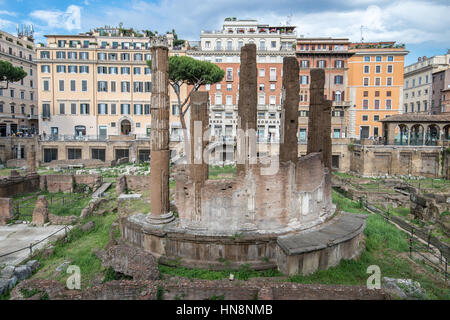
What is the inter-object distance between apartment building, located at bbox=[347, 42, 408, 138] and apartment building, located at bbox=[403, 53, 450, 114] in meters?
8.35

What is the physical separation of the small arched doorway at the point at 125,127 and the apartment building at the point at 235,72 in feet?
35.8

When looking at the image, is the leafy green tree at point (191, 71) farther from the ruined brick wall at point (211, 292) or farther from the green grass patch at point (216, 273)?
the ruined brick wall at point (211, 292)

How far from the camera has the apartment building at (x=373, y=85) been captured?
38781mm

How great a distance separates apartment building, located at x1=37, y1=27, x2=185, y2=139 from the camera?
120ft

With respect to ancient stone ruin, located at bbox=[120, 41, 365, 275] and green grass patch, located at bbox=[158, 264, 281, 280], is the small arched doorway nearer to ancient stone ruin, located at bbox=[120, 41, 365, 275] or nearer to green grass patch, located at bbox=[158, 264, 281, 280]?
ancient stone ruin, located at bbox=[120, 41, 365, 275]

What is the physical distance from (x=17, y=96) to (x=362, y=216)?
4589 cm

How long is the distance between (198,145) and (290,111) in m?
3.38

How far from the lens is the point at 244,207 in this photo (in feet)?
32.1

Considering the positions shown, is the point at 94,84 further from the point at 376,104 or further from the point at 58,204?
the point at 376,104

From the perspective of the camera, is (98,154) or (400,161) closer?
(400,161)

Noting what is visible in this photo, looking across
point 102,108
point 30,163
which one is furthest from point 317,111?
point 102,108

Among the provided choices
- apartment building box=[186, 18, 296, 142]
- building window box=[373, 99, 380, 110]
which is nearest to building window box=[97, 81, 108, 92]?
apartment building box=[186, 18, 296, 142]

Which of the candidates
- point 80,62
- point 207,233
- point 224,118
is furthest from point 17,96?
point 207,233

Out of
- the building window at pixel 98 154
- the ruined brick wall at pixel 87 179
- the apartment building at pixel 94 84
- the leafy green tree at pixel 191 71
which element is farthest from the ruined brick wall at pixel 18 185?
the apartment building at pixel 94 84
